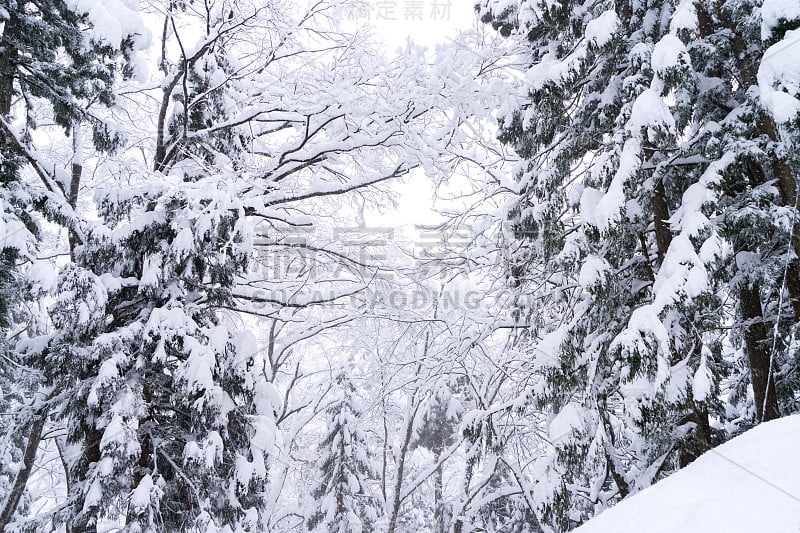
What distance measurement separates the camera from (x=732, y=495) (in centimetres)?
200

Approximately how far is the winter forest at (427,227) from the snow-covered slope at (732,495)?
108mm

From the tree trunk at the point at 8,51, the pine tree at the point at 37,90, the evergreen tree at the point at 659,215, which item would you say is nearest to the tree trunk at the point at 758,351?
the evergreen tree at the point at 659,215

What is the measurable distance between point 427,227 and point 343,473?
8.14 m

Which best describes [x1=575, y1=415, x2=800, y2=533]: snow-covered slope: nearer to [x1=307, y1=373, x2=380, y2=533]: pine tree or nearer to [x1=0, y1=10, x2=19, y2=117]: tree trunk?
[x1=0, y1=10, x2=19, y2=117]: tree trunk

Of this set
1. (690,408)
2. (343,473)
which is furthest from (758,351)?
(343,473)

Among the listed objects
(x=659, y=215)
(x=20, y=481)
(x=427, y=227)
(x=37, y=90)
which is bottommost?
(x=20, y=481)

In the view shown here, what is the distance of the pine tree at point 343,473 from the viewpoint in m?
12.3

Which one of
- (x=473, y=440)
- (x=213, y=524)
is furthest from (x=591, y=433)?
(x=213, y=524)

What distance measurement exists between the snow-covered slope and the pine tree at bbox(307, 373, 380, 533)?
10429 millimetres

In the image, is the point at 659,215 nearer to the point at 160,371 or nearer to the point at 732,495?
the point at 732,495

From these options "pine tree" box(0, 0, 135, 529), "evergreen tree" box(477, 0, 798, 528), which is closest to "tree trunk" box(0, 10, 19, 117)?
"pine tree" box(0, 0, 135, 529)

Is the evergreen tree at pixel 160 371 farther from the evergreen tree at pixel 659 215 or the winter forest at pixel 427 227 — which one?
the evergreen tree at pixel 659 215

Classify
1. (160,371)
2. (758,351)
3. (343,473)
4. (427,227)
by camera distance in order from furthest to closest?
(343,473) → (427,227) → (160,371) → (758,351)

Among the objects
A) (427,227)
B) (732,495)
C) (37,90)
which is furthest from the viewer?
(427,227)
